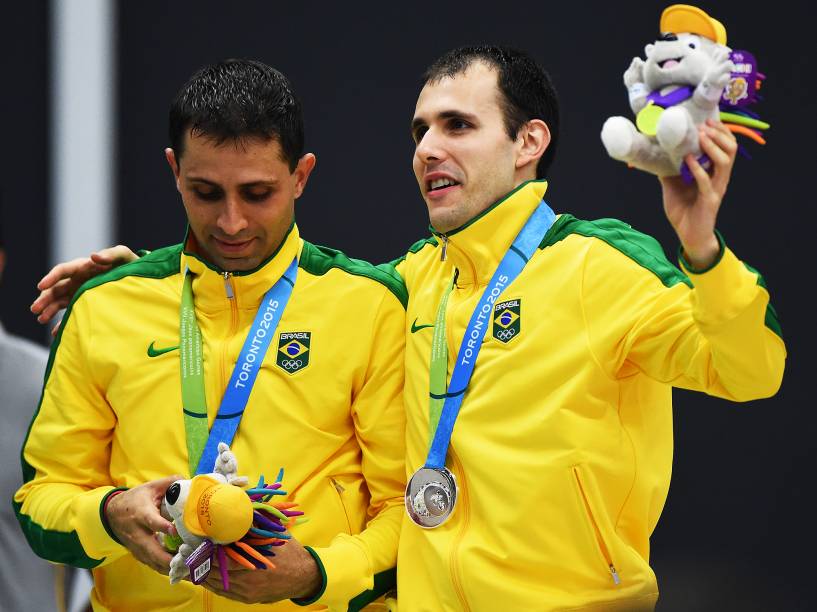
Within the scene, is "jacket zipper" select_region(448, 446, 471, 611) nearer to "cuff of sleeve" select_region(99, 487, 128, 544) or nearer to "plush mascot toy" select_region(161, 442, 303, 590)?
"plush mascot toy" select_region(161, 442, 303, 590)

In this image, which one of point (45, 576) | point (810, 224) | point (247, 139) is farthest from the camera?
point (810, 224)

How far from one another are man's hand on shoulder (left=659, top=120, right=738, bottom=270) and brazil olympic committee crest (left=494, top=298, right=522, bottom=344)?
0.52m

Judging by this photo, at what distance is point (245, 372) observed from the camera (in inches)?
109

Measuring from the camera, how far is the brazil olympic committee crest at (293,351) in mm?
2816

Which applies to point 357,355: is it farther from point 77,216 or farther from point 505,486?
point 77,216

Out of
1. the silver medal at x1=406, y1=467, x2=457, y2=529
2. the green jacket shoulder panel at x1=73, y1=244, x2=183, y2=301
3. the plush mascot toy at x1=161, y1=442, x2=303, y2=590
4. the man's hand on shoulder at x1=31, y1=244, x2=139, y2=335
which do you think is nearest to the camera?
the plush mascot toy at x1=161, y1=442, x2=303, y2=590

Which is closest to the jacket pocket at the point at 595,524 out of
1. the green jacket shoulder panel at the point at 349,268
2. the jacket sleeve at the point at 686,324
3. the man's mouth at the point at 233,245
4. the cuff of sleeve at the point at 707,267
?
the jacket sleeve at the point at 686,324

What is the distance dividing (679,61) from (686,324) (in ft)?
1.62

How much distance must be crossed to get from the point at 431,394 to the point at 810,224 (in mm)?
2424

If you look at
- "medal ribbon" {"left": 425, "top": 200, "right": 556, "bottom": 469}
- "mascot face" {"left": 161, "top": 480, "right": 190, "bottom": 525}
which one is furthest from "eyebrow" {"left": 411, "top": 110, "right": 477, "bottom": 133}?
"mascot face" {"left": 161, "top": 480, "right": 190, "bottom": 525}

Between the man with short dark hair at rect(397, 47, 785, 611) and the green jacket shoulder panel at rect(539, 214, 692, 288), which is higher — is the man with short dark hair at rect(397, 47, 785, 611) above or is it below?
below

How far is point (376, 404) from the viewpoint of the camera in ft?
9.34

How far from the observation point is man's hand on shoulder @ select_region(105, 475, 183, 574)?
253 centimetres

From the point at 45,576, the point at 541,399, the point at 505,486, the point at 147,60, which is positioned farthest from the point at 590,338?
the point at 147,60
